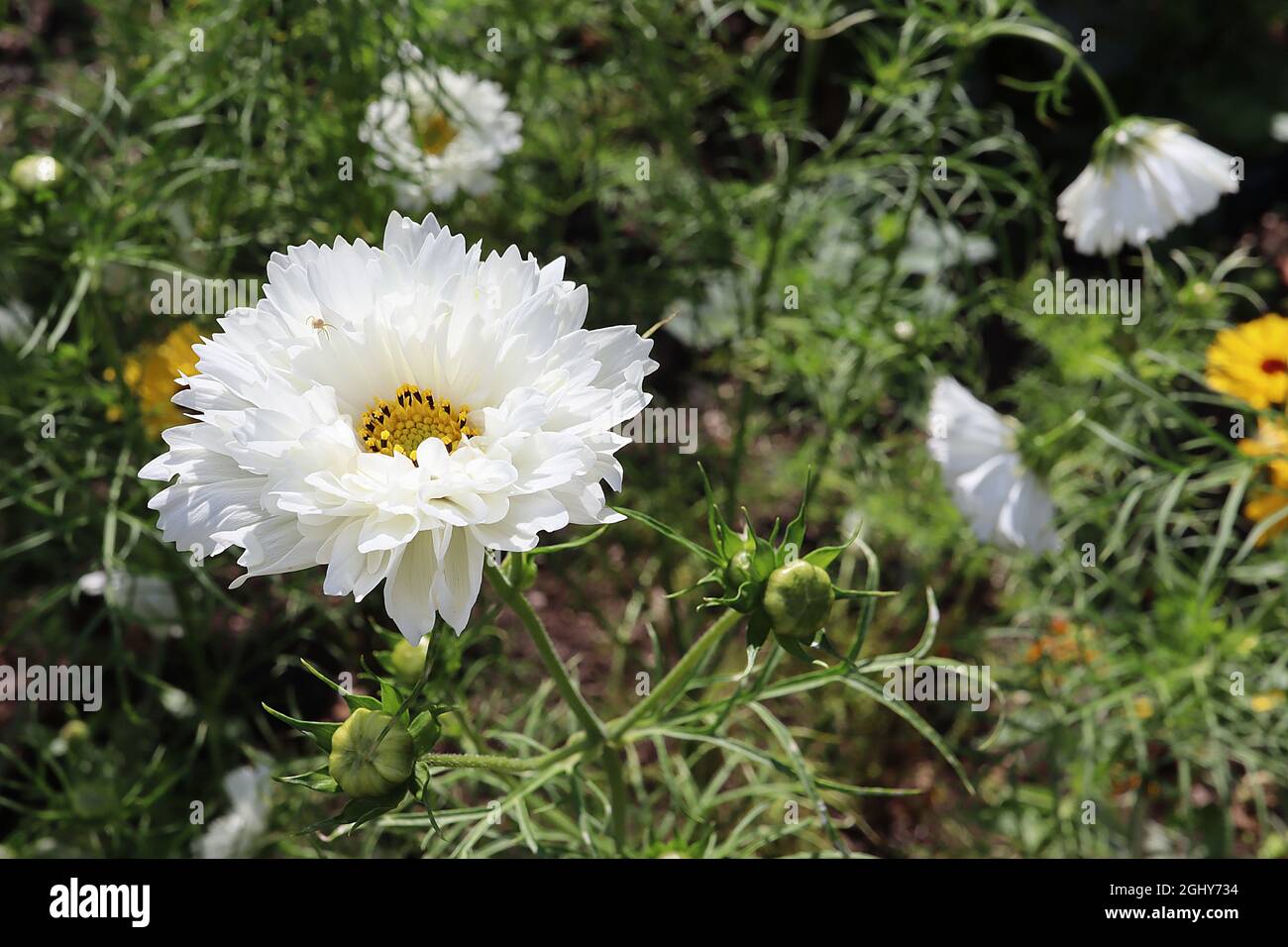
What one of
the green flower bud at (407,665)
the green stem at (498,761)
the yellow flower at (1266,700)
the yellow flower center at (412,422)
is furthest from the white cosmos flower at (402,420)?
the yellow flower at (1266,700)

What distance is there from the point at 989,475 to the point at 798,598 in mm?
588

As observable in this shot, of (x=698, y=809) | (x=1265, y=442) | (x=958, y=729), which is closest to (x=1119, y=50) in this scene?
(x=1265, y=442)

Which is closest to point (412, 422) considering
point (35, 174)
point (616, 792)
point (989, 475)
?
point (616, 792)

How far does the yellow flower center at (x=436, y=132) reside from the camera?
1.25 metres

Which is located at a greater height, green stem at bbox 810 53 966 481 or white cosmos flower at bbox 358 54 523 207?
white cosmos flower at bbox 358 54 523 207

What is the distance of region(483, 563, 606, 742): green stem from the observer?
603 mm

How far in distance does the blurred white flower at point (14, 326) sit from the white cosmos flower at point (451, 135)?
413 millimetres

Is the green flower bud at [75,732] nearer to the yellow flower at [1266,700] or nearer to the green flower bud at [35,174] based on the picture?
the green flower bud at [35,174]

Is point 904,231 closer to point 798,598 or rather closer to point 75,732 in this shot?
point 798,598

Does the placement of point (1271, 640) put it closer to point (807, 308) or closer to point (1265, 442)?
point (1265, 442)

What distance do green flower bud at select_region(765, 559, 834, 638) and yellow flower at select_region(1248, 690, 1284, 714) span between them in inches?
35.6

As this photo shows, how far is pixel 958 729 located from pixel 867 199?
0.77 metres

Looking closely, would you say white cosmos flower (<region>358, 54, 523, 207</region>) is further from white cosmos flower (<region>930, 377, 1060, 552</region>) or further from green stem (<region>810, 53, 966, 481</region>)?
white cosmos flower (<region>930, 377, 1060, 552</region>)

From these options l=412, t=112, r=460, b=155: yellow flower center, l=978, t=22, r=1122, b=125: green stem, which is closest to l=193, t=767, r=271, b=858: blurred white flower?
l=412, t=112, r=460, b=155: yellow flower center
